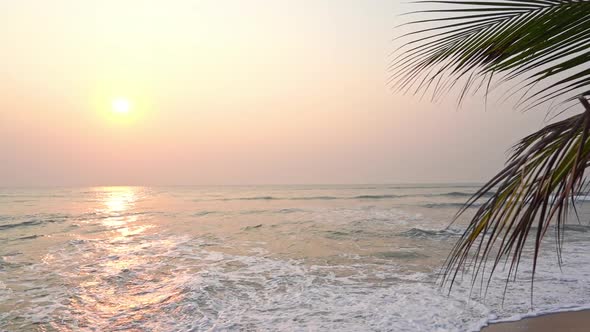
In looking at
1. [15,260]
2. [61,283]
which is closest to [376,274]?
[61,283]

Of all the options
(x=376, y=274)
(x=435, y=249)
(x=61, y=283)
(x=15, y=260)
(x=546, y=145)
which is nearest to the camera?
(x=546, y=145)

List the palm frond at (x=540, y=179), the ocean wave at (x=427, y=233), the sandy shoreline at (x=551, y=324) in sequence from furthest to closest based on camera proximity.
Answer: the ocean wave at (x=427, y=233) < the sandy shoreline at (x=551, y=324) < the palm frond at (x=540, y=179)

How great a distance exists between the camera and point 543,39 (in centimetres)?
124

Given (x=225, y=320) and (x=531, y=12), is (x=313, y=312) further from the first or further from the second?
(x=531, y=12)

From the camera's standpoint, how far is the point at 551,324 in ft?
18.5

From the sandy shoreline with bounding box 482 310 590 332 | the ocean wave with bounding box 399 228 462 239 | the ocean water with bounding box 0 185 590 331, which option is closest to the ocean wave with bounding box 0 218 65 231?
the ocean water with bounding box 0 185 590 331

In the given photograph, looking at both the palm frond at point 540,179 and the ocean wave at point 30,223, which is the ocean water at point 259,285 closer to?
the ocean wave at point 30,223

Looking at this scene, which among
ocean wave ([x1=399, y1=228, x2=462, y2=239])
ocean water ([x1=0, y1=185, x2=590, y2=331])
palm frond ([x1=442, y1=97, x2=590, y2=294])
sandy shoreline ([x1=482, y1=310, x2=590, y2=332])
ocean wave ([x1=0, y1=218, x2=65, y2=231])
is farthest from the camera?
ocean wave ([x1=0, y1=218, x2=65, y2=231])

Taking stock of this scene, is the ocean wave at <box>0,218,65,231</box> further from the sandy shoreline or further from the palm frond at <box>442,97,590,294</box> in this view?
the palm frond at <box>442,97,590,294</box>

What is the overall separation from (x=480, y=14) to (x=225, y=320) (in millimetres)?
5781

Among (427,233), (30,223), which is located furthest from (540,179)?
(30,223)

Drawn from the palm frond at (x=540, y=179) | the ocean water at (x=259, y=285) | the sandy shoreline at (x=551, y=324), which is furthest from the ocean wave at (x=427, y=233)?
the palm frond at (x=540, y=179)

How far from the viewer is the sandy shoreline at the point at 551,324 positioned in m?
5.45

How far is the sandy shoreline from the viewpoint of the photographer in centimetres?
545
